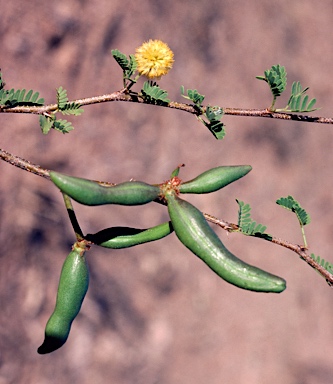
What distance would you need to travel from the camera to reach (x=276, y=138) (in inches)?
149

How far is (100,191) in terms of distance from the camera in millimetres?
1029

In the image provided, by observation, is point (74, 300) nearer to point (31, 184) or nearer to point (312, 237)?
point (31, 184)

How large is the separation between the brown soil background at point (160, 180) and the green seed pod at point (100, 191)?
2.29 meters

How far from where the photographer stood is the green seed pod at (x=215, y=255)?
3.57 ft

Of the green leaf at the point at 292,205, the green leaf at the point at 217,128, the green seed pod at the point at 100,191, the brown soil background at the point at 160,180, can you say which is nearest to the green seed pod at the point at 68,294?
the green seed pod at the point at 100,191

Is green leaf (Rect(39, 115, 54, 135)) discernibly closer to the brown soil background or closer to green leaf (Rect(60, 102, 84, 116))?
green leaf (Rect(60, 102, 84, 116))

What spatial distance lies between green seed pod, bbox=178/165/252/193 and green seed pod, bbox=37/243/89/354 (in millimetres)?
332

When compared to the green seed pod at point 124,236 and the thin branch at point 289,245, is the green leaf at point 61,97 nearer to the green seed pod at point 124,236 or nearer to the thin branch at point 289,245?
the green seed pod at point 124,236

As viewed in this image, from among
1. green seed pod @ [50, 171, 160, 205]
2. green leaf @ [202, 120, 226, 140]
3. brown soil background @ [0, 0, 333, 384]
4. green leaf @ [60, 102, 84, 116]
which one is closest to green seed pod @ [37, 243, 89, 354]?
green seed pod @ [50, 171, 160, 205]

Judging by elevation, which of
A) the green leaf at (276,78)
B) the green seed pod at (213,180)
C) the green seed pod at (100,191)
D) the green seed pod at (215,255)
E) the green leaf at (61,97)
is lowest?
the green seed pod at (215,255)

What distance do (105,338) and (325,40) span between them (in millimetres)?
2907

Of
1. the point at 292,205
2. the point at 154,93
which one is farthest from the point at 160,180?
the point at 154,93

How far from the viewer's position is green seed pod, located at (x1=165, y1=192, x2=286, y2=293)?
3.57 feet

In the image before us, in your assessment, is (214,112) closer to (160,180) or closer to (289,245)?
(289,245)
